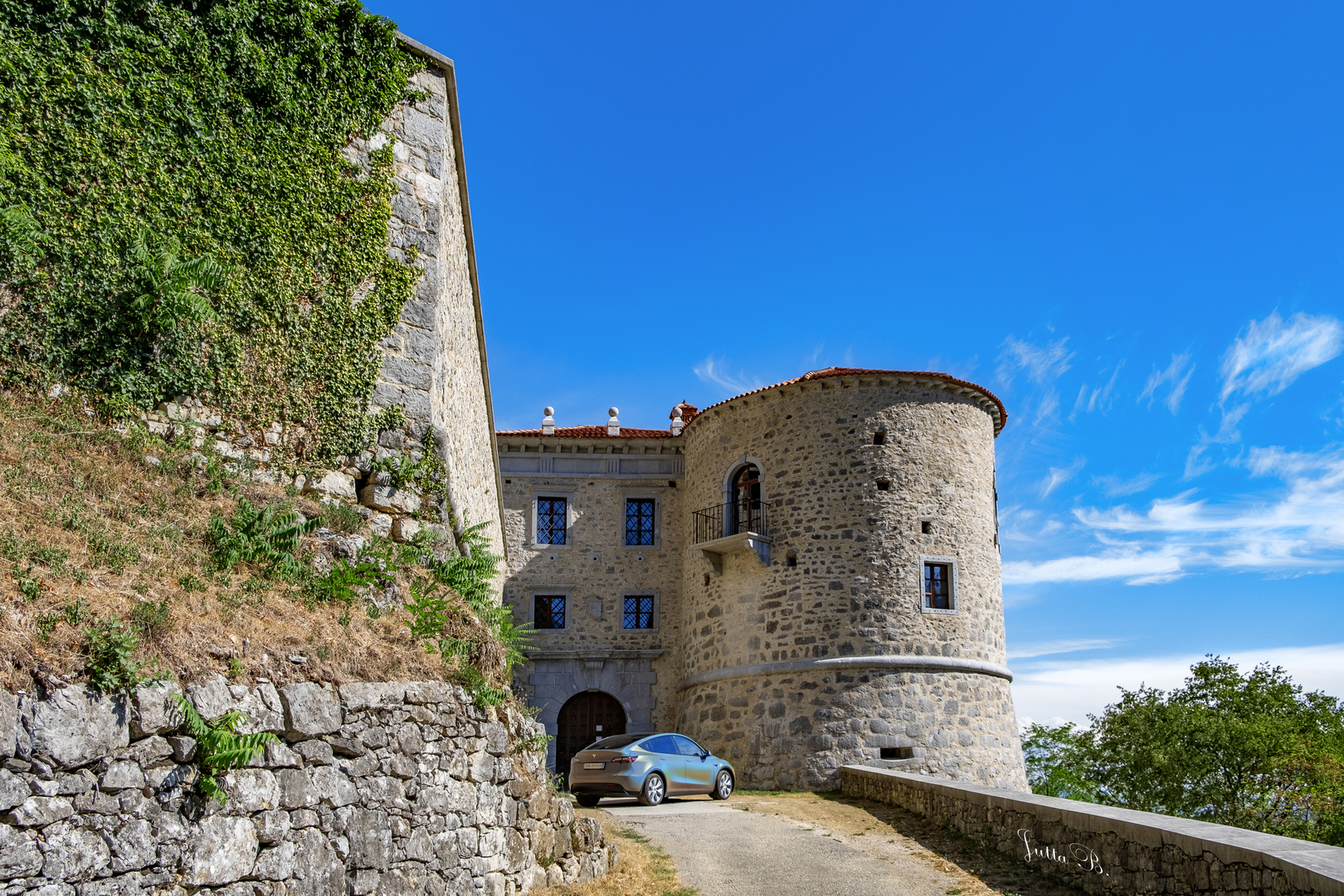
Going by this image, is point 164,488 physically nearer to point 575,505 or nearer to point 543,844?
point 543,844

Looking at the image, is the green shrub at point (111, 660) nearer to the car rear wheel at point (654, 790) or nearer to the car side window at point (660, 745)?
the car rear wheel at point (654, 790)

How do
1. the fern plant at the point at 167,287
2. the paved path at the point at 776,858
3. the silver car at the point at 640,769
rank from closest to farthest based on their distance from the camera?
1. the fern plant at the point at 167,287
2. the paved path at the point at 776,858
3. the silver car at the point at 640,769

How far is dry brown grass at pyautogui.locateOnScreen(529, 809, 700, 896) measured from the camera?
7312 mm

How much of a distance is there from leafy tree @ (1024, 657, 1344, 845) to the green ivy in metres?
20.7

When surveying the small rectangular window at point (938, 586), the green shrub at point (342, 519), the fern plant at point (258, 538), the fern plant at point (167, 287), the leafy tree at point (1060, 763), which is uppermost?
the fern plant at point (167, 287)

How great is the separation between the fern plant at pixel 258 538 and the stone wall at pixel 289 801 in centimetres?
121

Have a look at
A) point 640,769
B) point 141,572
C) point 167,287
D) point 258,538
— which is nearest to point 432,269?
point 167,287

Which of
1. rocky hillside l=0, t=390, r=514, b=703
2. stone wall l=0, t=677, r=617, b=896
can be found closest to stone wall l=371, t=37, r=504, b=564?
rocky hillside l=0, t=390, r=514, b=703

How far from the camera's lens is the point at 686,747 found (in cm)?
1442

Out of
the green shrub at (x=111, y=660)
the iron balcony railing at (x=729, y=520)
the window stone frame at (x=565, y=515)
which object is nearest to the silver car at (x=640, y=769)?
the iron balcony railing at (x=729, y=520)

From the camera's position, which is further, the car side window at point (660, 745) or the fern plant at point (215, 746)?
the car side window at point (660, 745)

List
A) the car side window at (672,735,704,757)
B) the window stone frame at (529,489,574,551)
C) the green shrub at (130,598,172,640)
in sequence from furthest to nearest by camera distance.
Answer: the window stone frame at (529,489,574,551) → the car side window at (672,735,704,757) → the green shrub at (130,598,172,640)

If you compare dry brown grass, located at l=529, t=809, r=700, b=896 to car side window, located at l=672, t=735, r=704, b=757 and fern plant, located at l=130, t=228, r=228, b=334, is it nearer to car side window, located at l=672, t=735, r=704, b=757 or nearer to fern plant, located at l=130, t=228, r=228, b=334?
car side window, located at l=672, t=735, r=704, b=757

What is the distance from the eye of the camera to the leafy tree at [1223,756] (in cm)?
2003
